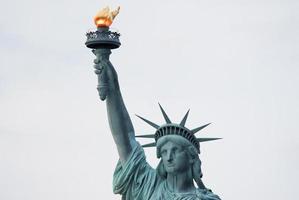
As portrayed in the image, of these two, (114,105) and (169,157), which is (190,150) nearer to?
(169,157)

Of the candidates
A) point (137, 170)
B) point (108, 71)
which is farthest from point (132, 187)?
point (108, 71)

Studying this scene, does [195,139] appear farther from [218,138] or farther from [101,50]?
[101,50]

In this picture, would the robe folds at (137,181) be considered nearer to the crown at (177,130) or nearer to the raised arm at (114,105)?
the raised arm at (114,105)

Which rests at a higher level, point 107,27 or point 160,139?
point 107,27

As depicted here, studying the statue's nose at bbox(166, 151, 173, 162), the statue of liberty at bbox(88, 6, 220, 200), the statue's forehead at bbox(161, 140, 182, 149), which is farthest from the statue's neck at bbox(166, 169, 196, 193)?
the statue's forehead at bbox(161, 140, 182, 149)

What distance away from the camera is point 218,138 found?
74.8ft

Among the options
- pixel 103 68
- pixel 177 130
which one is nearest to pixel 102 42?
pixel 103 68

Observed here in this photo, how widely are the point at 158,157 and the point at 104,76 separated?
145cm

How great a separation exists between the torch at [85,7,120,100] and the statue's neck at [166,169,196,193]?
1572 millimetres

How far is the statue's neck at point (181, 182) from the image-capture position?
23062 mm

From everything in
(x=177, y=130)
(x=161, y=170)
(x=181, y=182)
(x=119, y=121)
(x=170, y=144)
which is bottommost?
(x=181, y=182)

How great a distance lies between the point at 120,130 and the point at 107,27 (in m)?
1.53

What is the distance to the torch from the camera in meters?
22.8

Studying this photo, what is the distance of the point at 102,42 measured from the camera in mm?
22812
